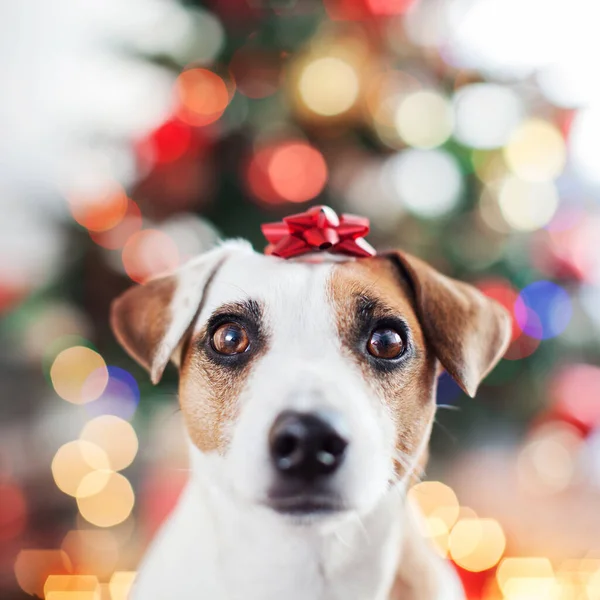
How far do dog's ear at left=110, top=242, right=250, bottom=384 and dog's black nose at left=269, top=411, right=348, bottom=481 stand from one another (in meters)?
0.27

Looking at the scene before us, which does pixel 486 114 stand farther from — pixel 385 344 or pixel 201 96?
pixel 385 344

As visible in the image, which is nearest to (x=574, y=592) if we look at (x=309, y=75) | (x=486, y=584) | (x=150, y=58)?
(x=486, y=584)

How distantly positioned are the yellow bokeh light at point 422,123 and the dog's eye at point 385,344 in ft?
4.03

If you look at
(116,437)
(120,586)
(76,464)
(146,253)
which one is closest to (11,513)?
(76,464)

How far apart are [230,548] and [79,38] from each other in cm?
198

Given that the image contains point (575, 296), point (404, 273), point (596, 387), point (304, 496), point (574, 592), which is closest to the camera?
point (304, 496)

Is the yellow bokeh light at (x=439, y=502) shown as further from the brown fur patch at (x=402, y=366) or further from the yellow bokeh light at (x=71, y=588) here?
the brown fur patch at (x=402, y=366)

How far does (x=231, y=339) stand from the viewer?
2.94ft

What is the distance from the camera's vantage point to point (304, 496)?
0.75 metres

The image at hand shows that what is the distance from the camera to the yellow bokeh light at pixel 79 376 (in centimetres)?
227

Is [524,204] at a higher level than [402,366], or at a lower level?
higher

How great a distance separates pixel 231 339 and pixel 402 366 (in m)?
0.24

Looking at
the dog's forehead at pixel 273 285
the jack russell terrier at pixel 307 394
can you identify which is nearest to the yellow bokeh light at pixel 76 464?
the jack russell terrier at pixel 307 394

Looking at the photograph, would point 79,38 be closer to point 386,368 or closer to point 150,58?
point 150,58
